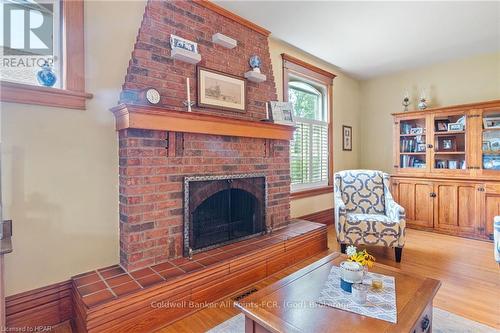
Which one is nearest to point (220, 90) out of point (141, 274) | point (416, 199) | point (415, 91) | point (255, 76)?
point (255, 76)

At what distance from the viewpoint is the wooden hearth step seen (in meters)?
1.59

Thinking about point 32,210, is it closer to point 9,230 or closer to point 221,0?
point 9,230

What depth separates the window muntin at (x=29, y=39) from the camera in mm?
1755

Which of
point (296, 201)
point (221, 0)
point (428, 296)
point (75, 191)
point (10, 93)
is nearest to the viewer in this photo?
point (428, 296)

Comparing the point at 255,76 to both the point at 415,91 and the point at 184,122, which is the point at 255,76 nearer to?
the point at 184,122

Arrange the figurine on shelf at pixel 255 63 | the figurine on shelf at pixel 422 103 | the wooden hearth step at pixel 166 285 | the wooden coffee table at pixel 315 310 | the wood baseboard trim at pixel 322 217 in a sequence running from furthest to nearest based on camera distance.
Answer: the figurine on shelf at pixel 422 103
the wood baseboard trim at pixel 322 217
the figurine on shelf at pixel 255 63
the wooden hearth step at pixel 166 285
the wooden coffee table at pixel 315 310

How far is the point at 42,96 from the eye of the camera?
1.75 meters

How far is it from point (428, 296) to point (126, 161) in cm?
209

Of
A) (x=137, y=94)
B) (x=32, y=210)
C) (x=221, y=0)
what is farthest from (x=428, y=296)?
(x=221, y=0)

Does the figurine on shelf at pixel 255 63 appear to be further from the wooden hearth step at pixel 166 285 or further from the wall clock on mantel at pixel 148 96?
the wooden hearth step at pixel 166 285

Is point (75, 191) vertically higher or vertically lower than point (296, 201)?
higher

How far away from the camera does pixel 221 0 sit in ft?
8.21

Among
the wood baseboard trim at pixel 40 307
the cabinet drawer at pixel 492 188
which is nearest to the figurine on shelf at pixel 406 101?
the cabinet drawer at pixel 492 188

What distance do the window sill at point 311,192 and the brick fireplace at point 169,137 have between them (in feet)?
3.28
